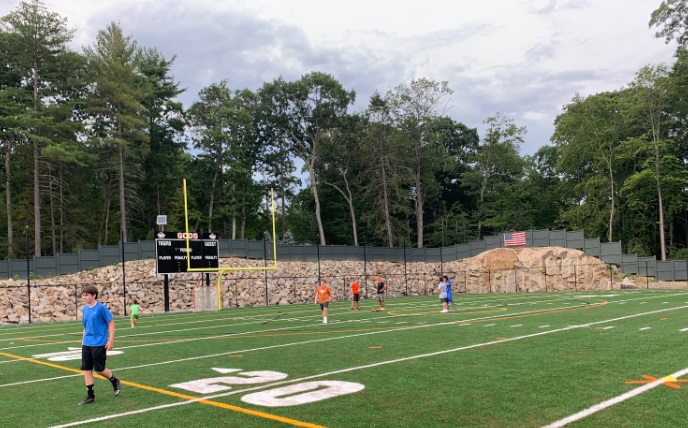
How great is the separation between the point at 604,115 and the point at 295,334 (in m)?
55.2

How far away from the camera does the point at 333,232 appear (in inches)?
2758

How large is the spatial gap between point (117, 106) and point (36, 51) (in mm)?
7451

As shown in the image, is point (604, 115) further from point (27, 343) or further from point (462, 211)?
point (27, 343)

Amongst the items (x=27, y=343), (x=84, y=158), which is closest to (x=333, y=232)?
(x=84, y=158)

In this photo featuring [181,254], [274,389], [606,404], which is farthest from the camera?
[181,254]

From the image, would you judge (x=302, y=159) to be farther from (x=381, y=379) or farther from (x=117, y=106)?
(x=381, y=379)

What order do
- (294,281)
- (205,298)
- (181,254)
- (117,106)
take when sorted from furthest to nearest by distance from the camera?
(117,106)
(294,281)
(205,298)
(181,254)

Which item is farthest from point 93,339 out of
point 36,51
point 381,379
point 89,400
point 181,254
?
point 36,51

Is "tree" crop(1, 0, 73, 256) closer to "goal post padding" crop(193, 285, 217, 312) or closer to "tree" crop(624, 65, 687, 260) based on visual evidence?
"goal post padding" crop(193, 285, 217, 312)

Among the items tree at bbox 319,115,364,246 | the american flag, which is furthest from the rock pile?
tree at bbox 319,115,364,246

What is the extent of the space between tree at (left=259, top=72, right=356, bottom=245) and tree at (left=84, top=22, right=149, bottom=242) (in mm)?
17147

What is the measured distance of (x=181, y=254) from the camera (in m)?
33.6

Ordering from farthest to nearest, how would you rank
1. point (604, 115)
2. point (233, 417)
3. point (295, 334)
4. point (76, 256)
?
point (604, 115)
point (76, 256)
point (295, 334)
point (233, 417)

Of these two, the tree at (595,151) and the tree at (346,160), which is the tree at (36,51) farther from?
the tree at (595,151)
